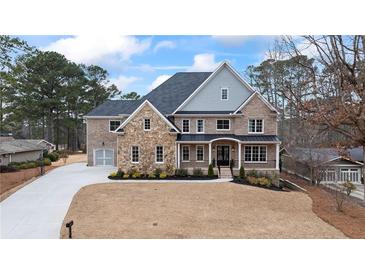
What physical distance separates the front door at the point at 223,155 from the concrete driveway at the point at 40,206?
6.75 m

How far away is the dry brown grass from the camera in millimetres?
7137

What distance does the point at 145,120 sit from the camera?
15.3 m

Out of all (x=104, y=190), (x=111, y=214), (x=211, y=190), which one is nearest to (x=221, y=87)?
(x=211, y=190)

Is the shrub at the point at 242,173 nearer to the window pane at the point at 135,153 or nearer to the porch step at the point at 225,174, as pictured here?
the porch step at the point at 225,174

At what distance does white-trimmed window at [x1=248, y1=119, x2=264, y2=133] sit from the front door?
184 cm

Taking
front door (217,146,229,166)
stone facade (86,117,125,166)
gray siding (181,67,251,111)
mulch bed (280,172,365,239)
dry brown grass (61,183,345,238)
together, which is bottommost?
mulch bed (280,172,365,239)

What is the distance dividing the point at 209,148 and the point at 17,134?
3322 cm

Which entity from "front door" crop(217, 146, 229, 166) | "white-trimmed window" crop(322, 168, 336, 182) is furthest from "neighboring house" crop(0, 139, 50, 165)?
"white-trimmed window" crop(322, 168, 336, 182)

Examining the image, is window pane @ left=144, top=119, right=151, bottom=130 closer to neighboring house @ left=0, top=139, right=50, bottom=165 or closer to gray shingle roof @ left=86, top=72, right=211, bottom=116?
gray shingle roof @ left=86, top=72, right=211, bottom=116

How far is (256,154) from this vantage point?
51.0ft

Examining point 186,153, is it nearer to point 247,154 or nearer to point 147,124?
point 147,124

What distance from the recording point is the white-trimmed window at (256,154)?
15.5 meters

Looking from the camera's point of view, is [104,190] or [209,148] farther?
[209,148]

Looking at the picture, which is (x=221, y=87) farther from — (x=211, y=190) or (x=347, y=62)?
(x=347, y=62)
